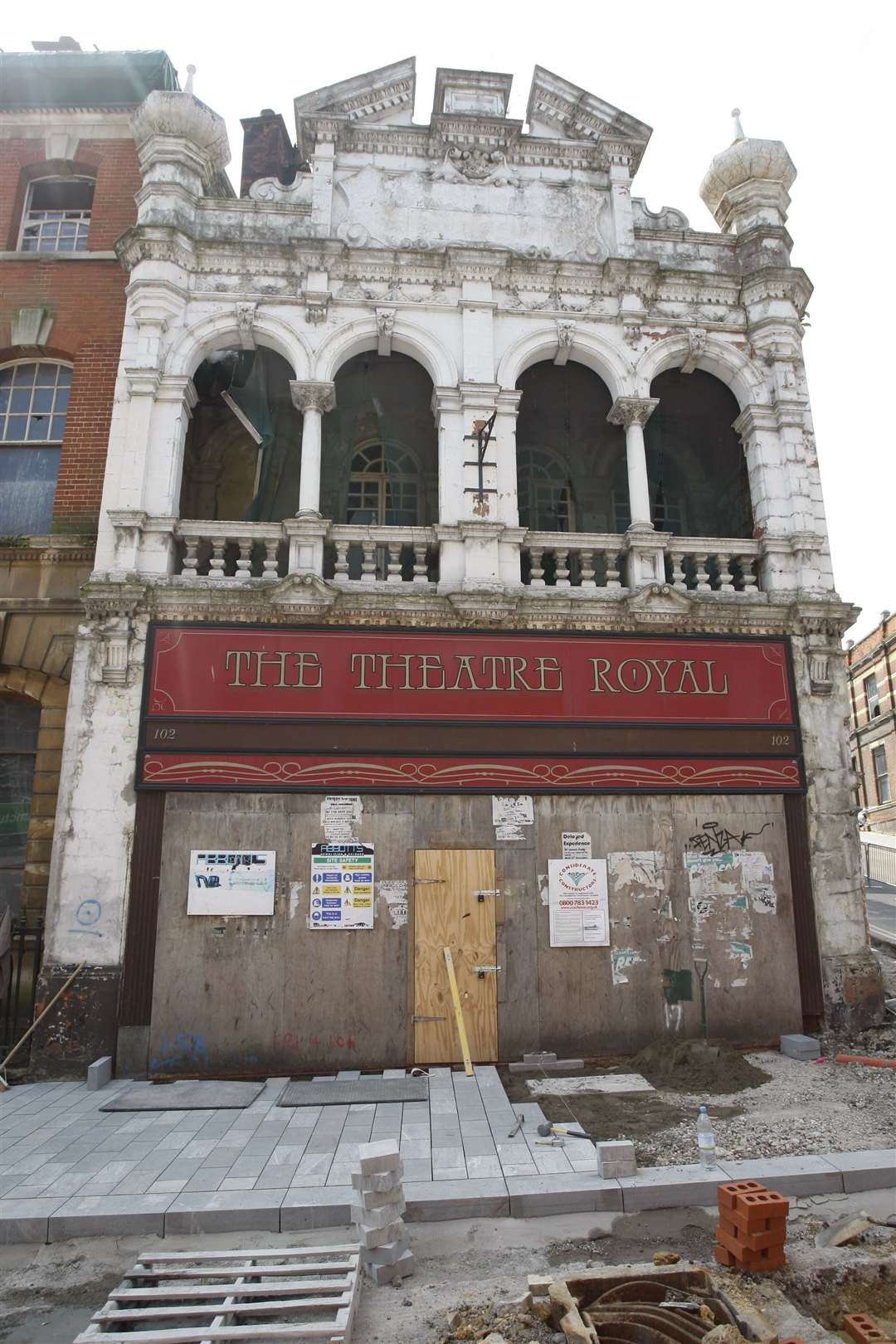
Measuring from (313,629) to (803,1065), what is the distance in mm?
7361

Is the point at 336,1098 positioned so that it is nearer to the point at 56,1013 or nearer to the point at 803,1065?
the point at 56,1013

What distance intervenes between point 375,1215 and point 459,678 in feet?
19.4

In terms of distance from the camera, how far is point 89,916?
28.4 ft

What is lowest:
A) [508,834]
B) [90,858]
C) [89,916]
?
[89,916]

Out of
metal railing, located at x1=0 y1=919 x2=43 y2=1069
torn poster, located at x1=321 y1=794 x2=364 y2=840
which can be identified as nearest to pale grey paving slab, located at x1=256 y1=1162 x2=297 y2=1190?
torn poster, located at x1=321 y1=794 x2=364 y2=840

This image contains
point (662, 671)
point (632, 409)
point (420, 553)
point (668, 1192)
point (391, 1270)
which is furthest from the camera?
point (632, 409)

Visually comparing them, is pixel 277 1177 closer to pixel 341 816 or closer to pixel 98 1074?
pixel 98 1074

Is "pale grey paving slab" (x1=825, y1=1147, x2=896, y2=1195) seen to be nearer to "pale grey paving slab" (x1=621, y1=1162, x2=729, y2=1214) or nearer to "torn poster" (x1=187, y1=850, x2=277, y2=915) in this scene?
"pale grey paving slab" (x1=621, y1=1162, x2=729, y2=1214)

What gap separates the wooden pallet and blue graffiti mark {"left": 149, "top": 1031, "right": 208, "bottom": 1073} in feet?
12.6

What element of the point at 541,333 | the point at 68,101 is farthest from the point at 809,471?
the point at 68,101

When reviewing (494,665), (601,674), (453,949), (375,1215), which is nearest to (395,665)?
(494,665)

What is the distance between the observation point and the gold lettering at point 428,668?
9516 mm

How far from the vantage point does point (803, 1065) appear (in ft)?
27.4

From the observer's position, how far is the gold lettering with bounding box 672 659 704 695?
987 cm
